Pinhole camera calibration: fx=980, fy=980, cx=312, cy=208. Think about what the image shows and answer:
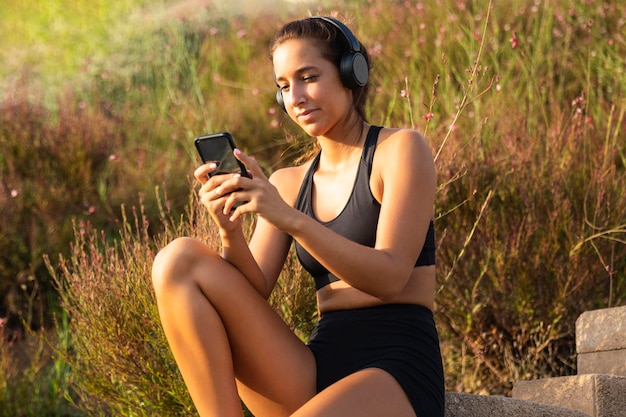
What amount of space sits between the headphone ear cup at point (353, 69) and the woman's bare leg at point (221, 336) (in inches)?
23.8

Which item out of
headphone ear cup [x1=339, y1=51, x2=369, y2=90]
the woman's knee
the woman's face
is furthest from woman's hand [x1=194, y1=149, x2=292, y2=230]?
headphone ear cup [x1=339, y1=51, x2=369, y2=90]

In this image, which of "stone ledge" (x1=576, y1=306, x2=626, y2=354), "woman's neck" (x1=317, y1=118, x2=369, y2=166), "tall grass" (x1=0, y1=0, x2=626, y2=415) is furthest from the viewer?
"tall grass" (x1=0, y1=0, x2=626, y2=415)

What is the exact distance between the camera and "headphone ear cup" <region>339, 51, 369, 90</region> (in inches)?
106

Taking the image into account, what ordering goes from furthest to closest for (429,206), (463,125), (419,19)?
(419,19) → (463,125) → (429,206)

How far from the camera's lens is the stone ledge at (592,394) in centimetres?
310

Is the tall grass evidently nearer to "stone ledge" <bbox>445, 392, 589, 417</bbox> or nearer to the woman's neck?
the woman's neck

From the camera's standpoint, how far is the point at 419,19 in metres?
7.23

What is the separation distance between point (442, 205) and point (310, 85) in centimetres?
170

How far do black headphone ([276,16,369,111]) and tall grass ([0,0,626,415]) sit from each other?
608mm

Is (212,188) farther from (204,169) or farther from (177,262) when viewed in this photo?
(177,262)

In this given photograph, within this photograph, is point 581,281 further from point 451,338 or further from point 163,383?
point 163,383

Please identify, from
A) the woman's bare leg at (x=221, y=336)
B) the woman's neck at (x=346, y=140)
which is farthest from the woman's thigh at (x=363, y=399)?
the woman's neck at (x=346, y=140)

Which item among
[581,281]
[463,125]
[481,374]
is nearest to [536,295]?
[581,281]

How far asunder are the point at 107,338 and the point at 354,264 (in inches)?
56.2
